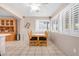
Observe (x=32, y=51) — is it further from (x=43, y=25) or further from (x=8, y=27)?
(x=43, y=25)

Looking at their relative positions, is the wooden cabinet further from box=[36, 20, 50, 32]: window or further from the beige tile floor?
the beige tile floor

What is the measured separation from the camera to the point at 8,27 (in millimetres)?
10938

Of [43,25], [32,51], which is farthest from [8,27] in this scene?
[32,51]

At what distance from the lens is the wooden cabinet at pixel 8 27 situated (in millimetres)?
10430

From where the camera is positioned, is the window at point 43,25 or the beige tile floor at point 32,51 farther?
the window at point 43,25

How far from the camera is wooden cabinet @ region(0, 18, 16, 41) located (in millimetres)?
10430

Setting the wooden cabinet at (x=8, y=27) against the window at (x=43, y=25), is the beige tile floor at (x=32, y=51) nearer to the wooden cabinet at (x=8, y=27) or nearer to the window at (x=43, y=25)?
the wooden cabinet at (x=8, y=27)

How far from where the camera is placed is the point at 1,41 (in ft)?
17.6

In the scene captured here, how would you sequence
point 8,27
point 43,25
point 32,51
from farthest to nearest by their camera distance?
1. point 43,25
2. point 8,27
3. point 32,51

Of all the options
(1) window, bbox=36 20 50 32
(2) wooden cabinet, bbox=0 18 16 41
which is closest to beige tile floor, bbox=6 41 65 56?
(2) wooden cabinet, bbox=0 18 16 41

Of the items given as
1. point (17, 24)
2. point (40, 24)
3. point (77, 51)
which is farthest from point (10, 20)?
point (77, 51)

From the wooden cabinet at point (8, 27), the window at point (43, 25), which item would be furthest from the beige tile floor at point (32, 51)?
the window at point (43, 25)

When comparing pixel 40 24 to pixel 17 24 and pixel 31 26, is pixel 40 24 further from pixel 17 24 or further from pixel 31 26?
pixel 17 24

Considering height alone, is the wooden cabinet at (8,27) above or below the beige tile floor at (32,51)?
above
